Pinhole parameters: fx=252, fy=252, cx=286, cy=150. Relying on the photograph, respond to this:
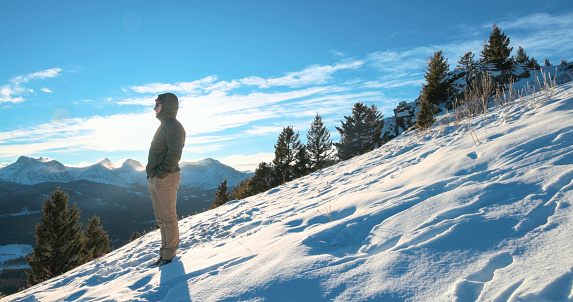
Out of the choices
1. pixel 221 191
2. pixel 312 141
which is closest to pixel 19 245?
pixel 221 191

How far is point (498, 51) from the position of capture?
65.7 feet

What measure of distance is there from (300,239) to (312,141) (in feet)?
96.3

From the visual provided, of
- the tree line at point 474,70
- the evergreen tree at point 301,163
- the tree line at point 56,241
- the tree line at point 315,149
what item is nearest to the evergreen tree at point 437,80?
the tree line at point 474,70

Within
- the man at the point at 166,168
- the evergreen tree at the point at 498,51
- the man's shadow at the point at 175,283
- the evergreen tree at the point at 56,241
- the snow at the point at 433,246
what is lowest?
the evergreen tree at the point at 56,241

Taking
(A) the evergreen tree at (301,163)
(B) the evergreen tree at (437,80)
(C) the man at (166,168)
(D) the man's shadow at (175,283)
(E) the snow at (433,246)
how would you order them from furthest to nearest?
(A) the evergreen tree at (301,163) → (B) the evergreen tree at (437,80) → (C) the man at (166,168) → (D) the man's shadow at (175,283) → (E) the snow at (433,246)

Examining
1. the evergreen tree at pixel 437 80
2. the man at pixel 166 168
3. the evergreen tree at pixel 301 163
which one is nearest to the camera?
the man at pixel 166 168

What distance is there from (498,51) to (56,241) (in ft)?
124

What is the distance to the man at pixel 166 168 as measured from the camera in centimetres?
355

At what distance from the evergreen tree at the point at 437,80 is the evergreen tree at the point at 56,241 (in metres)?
29.7

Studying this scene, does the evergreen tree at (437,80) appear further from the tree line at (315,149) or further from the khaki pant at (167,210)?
the khaki pant at (167,210)

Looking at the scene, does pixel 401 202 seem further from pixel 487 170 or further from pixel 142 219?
pixel 142 219

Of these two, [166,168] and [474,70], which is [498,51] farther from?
[166,168]

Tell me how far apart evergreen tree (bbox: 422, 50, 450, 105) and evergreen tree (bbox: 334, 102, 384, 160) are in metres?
7.29

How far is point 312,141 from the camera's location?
31547mm
